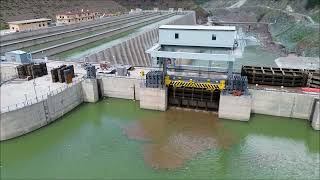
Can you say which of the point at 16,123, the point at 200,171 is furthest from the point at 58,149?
the point at 200,171

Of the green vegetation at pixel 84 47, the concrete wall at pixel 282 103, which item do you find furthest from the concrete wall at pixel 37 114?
the concrete wall at pixel 282 103

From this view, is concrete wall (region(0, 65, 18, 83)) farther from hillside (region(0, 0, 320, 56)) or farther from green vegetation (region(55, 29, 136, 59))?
hillside (region(0, 0, 320, 56))

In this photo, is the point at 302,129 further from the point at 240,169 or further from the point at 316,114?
the point at 240,169

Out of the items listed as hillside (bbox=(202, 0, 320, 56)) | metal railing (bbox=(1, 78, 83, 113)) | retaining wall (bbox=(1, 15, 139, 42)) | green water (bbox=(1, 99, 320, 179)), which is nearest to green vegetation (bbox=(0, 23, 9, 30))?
retaining wall (bbox=(1, 15, 139, 42))

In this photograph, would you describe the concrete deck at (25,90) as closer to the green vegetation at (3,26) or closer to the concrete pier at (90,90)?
the concrete pier at (90,90)

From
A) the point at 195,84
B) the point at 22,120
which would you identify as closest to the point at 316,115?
the point at 195,84

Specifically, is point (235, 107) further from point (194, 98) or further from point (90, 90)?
point (90, 90)
